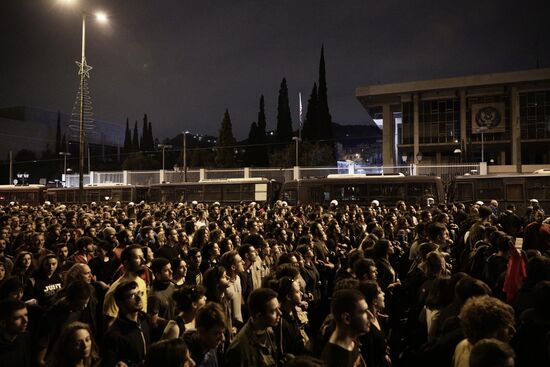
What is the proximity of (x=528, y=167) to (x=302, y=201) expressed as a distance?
84.5 ft

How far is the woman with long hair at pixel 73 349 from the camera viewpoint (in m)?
Answer: 3.32

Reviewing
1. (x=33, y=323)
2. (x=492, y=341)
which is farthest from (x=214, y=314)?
(x=33, y=323)

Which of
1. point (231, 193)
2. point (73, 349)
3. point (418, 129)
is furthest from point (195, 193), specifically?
point (73, 349)

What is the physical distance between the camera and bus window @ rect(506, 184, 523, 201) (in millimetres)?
23734

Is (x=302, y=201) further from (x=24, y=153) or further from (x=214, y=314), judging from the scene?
(x=24, y=153)

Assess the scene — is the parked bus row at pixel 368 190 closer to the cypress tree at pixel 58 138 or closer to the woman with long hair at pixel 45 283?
the woman with long hair at pixel 45 283

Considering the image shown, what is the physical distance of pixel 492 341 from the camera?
2.74 metres

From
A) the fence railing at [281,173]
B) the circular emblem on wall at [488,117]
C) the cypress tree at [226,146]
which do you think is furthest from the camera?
the cypress tree at [226,146]

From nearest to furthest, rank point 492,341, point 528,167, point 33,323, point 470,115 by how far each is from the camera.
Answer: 1. point 492,341
2. point 33,323
3. point 528,167
4. point 470,115

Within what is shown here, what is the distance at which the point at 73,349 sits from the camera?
3.33m

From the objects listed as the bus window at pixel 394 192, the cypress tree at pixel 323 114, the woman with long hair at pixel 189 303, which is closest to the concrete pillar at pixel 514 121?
the cypress tree at pixel 323 114

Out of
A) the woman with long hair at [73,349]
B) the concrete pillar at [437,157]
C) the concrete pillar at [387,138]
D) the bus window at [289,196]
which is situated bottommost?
the woman with long hair at [73,349]

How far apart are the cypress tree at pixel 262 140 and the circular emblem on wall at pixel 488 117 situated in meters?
25.5

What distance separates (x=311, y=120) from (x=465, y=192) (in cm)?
3541
